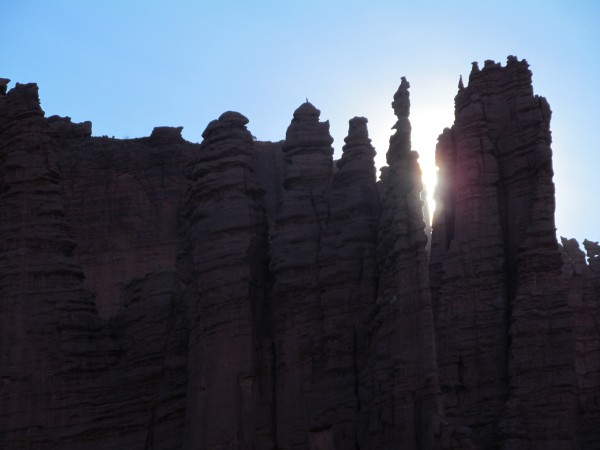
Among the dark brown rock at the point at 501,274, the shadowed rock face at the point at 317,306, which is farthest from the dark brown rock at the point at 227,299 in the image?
Result: the dark brown rock at the point at 501,274

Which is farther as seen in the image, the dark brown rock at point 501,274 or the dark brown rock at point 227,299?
the dark brown rock at point 227,299

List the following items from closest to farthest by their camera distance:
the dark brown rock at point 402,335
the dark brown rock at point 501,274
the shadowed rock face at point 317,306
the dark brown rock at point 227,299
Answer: the dark brown rock at point 402,335, the shadowed rock face at point 317,306, the dark brown rock at point 501,274, the dark brown rock at point 227,299

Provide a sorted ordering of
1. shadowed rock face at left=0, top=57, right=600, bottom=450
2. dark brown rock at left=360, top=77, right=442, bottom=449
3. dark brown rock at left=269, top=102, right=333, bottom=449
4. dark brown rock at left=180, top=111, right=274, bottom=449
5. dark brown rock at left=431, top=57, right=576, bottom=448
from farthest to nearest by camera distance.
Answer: dark brown rock at left=180, top=111, right=274, bottom=449, dark brown rock at left=269, top=102, right=333, bottom=449, dark brown rock at left=431, top=57, right=576, bottom=448, shadowed rock face at left=0, top=57, right=600, bottom=450, dark brown rock at left=360, top=77, right=442, bottom=449

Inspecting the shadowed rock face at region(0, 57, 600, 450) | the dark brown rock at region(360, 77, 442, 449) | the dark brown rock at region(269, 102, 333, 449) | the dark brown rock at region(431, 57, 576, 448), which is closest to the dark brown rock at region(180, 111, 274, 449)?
the shadowed rock face at region(0, 57, 600, 450)

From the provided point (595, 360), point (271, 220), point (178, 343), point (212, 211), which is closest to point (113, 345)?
point (178, 343)

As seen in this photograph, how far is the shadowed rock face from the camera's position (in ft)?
165

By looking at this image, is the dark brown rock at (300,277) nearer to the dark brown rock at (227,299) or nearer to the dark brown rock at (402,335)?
the dark brown rock at (227,299)

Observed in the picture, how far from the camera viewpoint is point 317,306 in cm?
5272

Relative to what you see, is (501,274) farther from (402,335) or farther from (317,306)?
(402,335)

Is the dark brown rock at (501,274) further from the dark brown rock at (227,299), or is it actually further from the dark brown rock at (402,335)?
the dark brown rock at (227,299)

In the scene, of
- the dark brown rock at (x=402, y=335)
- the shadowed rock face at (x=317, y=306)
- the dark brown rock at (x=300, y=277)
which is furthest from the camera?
the dark brown rock at (x=300, y=277)

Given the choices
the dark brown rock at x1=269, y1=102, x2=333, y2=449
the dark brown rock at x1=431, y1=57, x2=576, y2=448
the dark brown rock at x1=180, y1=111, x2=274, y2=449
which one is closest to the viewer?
the dark brown rock at x1=431, y1=57, x2=576, y2=448

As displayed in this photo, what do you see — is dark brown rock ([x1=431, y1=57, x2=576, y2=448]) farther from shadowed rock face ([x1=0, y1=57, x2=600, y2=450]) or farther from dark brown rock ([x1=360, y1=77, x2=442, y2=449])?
dark brown rock ([x1=360, y1=77, x2=442, y2=449])

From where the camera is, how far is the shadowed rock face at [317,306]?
50406 mm
